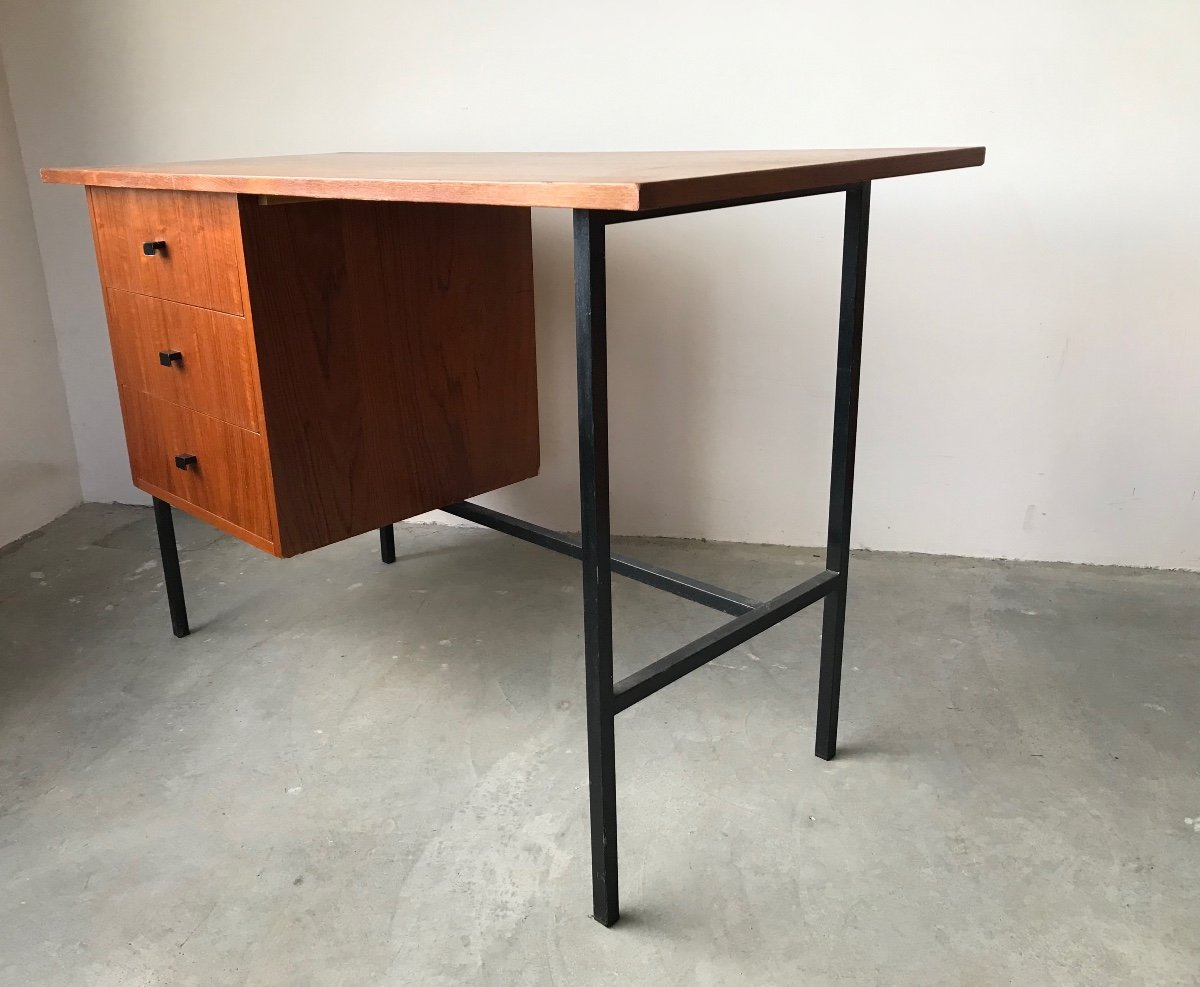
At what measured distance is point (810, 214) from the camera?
2225 mm

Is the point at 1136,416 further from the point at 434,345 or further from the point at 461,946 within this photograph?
the point at 461,946

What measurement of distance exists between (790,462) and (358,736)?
4.00 feet

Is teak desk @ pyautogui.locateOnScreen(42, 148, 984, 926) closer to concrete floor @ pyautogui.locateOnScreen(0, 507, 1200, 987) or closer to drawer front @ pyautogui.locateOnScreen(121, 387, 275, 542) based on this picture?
drawer front @ pyautogui.locateOnScreen(121, 387, 275, 542)

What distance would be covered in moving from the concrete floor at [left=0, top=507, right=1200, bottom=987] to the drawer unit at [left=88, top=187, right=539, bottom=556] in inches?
15.1

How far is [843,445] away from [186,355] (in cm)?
106

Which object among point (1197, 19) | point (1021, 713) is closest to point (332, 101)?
point (1197, 19)

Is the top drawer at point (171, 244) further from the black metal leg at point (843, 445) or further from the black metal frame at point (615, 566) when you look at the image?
the black metal leg at point (843, 445)

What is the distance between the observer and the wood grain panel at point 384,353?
147 cm

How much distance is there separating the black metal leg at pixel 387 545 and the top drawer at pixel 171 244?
85 cm

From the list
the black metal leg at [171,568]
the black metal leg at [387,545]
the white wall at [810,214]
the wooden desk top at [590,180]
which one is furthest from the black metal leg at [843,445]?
the black metal leg at [171,568]

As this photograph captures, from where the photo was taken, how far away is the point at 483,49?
2.28 meters

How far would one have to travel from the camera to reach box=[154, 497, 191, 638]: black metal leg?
6.61ft

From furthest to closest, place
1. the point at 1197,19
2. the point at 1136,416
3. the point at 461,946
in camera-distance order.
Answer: the point at 1136,416 → the point at 1197,19 → the point at 461,946

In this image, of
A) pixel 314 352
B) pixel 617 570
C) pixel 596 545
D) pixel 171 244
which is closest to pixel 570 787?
pixel 617 570
